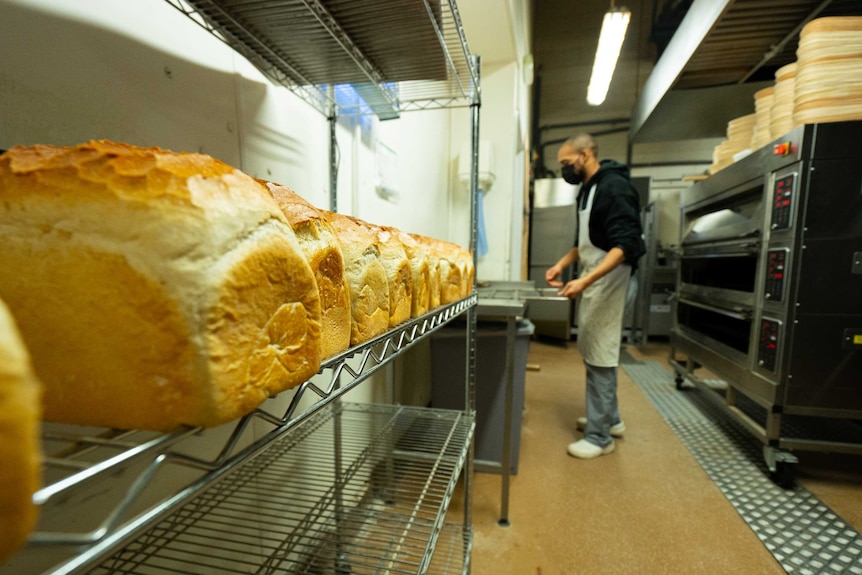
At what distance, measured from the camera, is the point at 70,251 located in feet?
1.01

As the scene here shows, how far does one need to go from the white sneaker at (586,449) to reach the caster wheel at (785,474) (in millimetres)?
681

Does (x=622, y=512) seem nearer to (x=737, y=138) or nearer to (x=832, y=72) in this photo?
(x=832, y=72)

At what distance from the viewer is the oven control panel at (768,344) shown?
66.2 inches

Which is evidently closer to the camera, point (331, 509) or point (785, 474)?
point (331, 509)

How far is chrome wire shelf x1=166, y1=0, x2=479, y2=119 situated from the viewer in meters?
0.78

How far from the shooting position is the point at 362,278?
0.66 m

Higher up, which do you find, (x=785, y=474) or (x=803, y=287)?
(x=803, y=287)

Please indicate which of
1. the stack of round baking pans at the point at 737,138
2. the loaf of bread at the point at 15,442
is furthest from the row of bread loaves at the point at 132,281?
the stack of round baking pans at the point at 737,138

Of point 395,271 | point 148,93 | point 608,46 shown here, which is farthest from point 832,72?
point 148,93

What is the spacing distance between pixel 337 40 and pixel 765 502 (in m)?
2.33

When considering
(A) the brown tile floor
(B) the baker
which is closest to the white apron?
(B) the baker

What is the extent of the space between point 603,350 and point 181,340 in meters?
2.08

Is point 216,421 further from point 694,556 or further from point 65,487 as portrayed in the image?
point 694,556

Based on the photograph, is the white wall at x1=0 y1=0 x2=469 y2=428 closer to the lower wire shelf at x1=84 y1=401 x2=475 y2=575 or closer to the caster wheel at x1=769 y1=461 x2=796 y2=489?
the lower wire shelf at x1=84 y1=401 x2=475 y2=575
